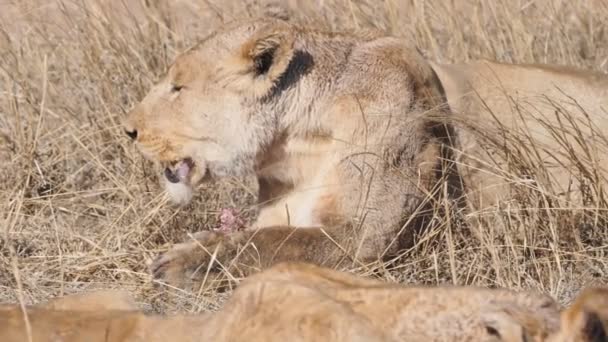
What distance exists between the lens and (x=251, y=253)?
11.7 feet

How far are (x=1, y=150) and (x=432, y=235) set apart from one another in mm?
1809

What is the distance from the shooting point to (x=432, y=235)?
3588 millimetres

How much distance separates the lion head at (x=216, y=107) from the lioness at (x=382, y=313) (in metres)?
1.90

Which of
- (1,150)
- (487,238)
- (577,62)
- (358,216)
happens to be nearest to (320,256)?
(358,216)

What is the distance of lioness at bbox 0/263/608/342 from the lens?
1679mm

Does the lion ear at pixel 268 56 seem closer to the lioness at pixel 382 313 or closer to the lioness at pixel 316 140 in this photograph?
the lioness at pixel 316 140

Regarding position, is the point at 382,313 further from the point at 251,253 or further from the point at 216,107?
the point at 216,107

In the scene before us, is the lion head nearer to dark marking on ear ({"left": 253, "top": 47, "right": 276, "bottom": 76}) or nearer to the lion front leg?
dark marking on ear ({"left": 253, "top": 47, "right": 276, "bottom": 76})

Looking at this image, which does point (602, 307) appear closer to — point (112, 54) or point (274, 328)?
point (274, 328)

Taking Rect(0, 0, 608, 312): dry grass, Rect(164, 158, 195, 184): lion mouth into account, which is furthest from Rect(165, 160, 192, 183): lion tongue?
Rect(0, 0, 608, 312): dry grass

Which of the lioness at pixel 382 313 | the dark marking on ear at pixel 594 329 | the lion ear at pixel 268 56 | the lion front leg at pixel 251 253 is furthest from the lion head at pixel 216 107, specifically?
the dark marking on ear at pixel 594 329

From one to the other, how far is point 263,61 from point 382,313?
2.16 metres

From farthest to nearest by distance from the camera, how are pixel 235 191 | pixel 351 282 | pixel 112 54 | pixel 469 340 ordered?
pixel 112 54, pixel 235 191, pixel 351 282, pixel 469 340

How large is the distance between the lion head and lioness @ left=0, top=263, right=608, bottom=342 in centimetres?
190
